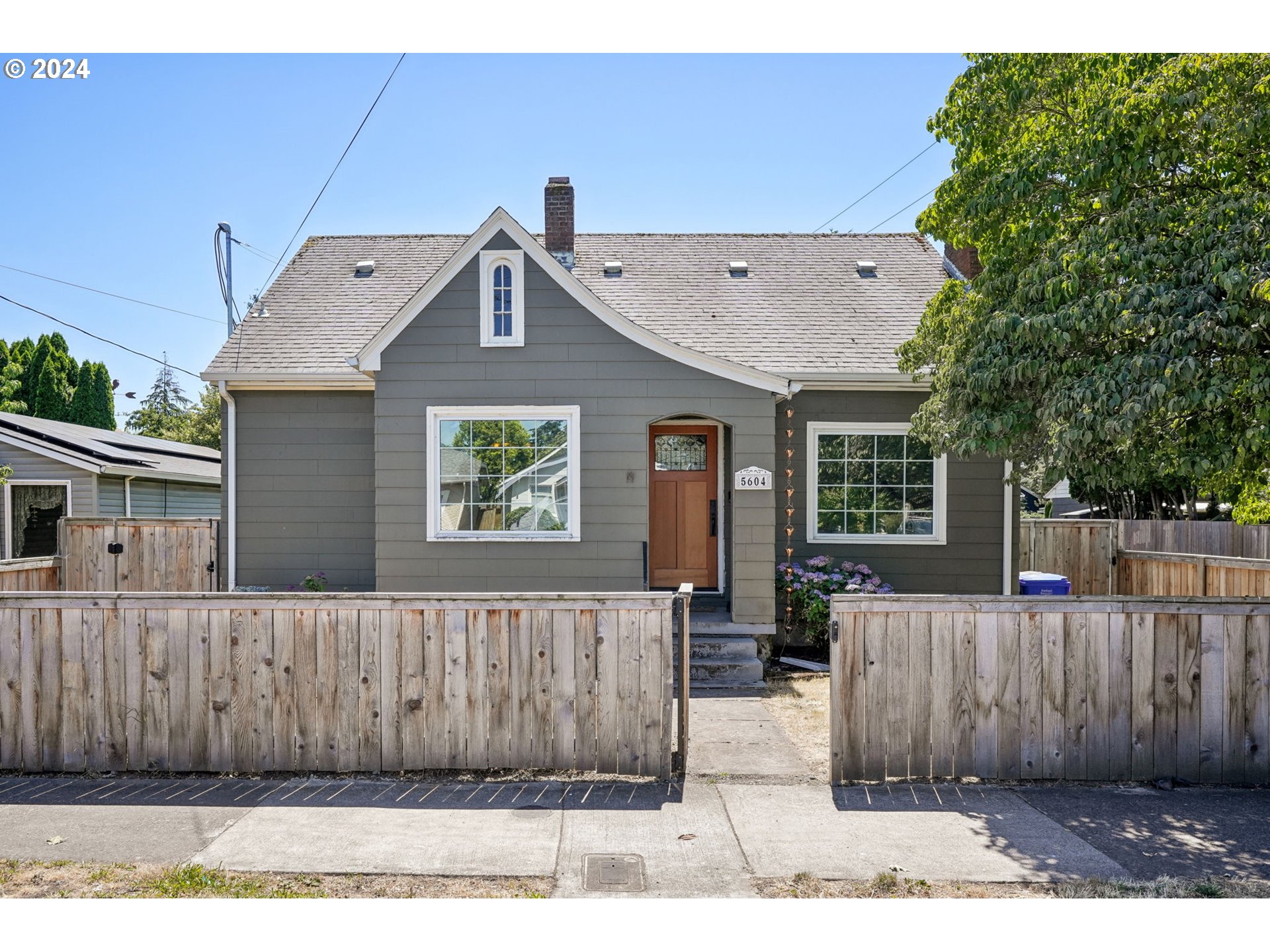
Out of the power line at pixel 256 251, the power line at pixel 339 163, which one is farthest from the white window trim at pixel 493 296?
the power line at pixel 256 251

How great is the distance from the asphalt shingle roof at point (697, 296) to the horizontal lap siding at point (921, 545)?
0.52 m

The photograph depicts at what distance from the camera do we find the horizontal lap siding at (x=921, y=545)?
10.3 m

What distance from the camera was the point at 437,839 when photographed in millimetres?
4363

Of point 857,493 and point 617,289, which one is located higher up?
point 617,289

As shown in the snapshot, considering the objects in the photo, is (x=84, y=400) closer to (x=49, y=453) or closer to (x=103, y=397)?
(x=103, y=397)

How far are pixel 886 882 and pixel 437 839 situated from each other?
7.51 feet

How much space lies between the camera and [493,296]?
9.17 m

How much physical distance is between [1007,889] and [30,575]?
10.7 m

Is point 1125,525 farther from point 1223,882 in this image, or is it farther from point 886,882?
point 886,882

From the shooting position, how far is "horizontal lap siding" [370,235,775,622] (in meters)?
9.14

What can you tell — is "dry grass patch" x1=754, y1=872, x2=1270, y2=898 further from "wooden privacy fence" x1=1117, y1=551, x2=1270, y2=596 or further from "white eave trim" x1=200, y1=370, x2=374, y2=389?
"white eave trim" x1=200, y1=370, x2=374, y2=389

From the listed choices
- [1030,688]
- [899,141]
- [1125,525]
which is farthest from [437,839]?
[1125,525]

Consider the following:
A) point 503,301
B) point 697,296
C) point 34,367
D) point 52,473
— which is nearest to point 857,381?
point 697,296

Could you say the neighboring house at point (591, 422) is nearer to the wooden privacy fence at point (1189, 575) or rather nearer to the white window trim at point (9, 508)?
the wooden privacy fence at point (1189, 575)
